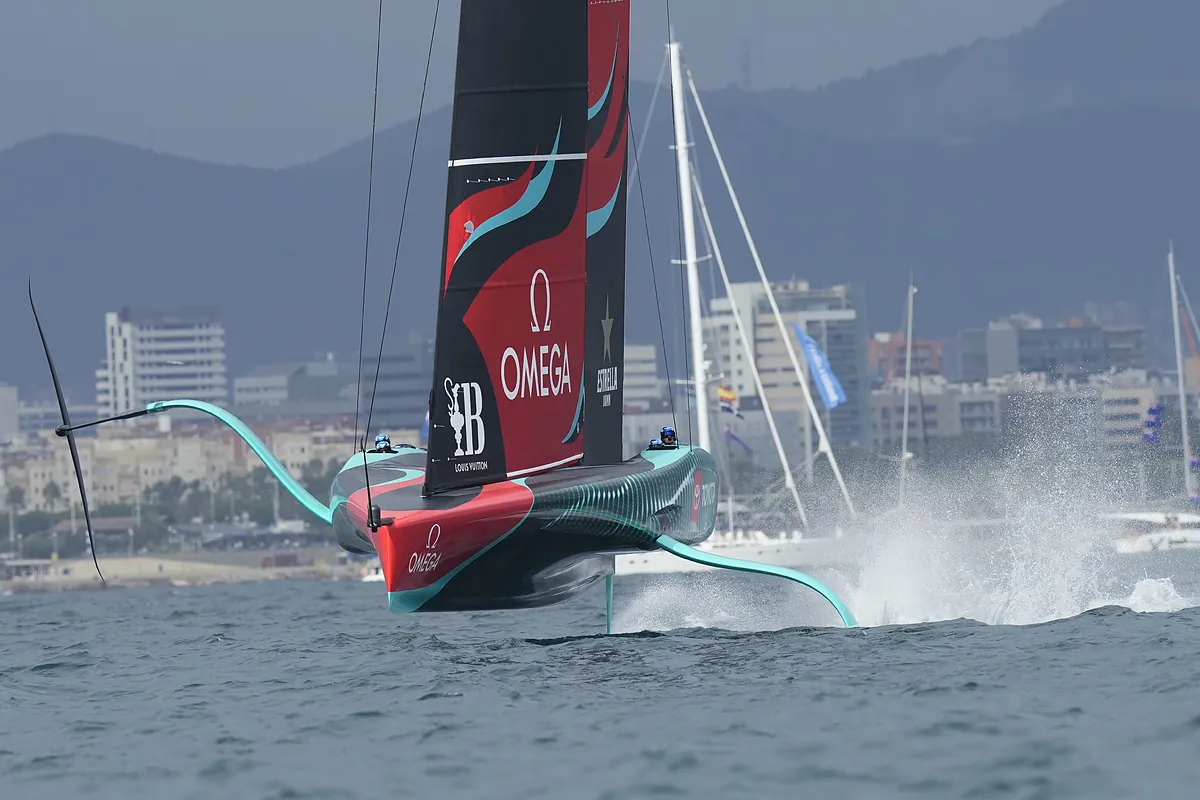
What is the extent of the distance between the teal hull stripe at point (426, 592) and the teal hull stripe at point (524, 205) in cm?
182

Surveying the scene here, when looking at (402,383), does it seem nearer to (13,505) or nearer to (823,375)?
(13,505)

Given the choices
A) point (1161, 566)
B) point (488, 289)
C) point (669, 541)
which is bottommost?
point (1161, 566)

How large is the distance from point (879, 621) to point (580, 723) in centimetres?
505

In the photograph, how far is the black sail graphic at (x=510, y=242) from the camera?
11.6m

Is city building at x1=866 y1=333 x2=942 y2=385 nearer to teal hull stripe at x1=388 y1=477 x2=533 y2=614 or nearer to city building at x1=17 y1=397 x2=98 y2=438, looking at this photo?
city building at x1=17 y1=397 x2=98 y2=438

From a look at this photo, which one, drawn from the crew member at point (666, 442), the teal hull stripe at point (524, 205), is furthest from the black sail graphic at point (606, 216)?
the teal hull stripe at point (524, 205)

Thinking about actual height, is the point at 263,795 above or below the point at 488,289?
below

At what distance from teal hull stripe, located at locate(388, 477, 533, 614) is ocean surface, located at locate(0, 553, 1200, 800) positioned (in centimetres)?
38

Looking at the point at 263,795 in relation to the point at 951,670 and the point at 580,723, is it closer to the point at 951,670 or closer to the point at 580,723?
the point at 580,723

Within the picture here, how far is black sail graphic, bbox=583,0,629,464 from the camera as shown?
47.9 ft

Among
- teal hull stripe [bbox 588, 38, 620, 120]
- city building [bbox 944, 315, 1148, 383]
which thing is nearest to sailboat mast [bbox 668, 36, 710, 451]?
teal hull stripe [bbox 588, 38, 620, 120]

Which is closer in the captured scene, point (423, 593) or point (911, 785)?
point (911, 785)

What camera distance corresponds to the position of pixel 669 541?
501 inches

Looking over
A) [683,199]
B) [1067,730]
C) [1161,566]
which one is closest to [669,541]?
[1067,730]
